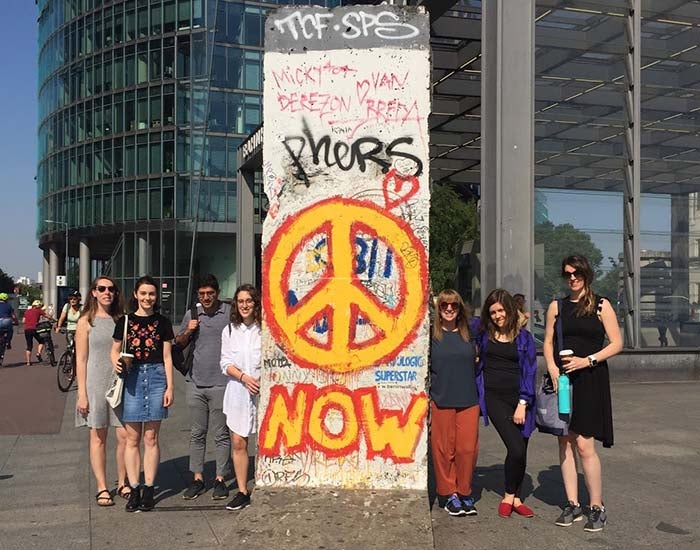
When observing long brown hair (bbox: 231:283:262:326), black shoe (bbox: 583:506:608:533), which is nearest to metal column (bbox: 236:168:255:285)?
long brown hair (bbox: 231:283:262:326)

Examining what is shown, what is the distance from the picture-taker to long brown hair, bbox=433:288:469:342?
16.9 feet

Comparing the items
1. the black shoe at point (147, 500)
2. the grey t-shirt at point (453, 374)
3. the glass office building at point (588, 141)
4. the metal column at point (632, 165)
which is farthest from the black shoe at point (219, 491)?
the metal column at point (632, 165)

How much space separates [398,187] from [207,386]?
2171 mm

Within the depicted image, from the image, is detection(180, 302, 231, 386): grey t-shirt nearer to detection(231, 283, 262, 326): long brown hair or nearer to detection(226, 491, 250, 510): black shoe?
detection(231, 283, 262, 326): long brown hair

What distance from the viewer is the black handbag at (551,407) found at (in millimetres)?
4898

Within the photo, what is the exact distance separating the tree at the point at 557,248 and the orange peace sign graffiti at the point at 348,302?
731 cm

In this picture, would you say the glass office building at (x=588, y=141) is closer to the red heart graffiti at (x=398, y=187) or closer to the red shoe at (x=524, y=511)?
the red shoe at (x=524, y=511)

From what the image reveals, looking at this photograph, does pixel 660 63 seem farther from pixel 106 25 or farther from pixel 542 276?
pixel 106 25

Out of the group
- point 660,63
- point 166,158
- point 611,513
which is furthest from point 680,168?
point 166,158

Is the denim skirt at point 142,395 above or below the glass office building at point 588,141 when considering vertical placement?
below

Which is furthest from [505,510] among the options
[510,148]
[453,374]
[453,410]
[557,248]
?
[557,248]

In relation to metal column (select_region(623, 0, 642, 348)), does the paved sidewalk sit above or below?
below

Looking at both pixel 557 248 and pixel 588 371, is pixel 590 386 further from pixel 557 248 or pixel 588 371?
pixel 557 248

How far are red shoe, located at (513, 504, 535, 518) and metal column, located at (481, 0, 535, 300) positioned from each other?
251 inches
